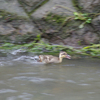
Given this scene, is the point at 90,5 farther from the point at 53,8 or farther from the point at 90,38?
the point at 53,8

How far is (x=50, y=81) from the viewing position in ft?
15.1

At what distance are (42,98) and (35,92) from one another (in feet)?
0.98

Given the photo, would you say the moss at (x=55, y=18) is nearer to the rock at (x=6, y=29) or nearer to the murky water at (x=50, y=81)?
the rock at (x=6, y=29)

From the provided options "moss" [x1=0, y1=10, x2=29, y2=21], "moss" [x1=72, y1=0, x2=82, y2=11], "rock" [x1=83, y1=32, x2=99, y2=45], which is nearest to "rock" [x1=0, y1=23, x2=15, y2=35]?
"moss" [x1=0, y1=10, x2=29, y2=21]

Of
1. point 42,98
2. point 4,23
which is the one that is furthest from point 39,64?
point 4,23

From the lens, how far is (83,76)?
5016mm

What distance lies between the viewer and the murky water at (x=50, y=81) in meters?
3.82

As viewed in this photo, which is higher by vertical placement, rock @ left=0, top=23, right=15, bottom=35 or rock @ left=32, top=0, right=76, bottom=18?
rock @ left=32, top=0, right=76, bottom=18

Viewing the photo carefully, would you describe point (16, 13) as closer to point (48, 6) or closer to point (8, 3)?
point (8, 3)

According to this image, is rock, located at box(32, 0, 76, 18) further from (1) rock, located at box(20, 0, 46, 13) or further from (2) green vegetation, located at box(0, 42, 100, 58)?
(2) green vegetation, located at box(0, 42, 100, 58)

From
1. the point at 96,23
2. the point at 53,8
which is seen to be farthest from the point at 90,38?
the point at 53,8

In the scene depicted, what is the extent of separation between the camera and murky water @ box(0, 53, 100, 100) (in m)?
3.82

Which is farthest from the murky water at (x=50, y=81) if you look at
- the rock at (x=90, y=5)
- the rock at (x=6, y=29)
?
the rock at (x=90, y=5)

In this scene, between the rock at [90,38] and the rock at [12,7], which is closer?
the rock at [90,38]
